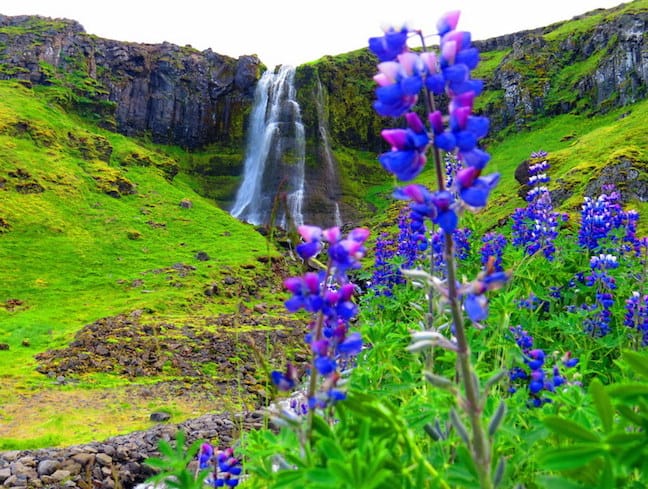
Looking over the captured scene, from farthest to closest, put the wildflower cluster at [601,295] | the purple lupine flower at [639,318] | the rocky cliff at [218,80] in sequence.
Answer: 1. the rocky cliff at [218,80]
2. the wildflower cluster at [601,295]
3. the purple lupine flower at [639,318]

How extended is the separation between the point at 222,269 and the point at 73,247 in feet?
31.1

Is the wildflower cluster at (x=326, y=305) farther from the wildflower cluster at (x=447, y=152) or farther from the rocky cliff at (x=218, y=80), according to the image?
the rocky cliff at (x=218, y=80)

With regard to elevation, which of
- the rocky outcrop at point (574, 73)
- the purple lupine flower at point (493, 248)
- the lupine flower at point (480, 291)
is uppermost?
the rocky outcrop at point (574, 73)

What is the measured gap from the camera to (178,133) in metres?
59.1

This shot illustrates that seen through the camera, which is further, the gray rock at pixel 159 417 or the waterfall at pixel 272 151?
the waterfall at pixel 272 151

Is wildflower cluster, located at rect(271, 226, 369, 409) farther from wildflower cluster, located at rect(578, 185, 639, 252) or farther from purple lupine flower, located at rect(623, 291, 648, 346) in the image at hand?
wildflower cluster, located at rect(578, 185, 639, 252)

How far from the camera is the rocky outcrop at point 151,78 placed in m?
54.4

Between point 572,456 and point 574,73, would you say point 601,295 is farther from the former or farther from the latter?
point 574,73

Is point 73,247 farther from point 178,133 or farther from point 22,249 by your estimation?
point 178,133

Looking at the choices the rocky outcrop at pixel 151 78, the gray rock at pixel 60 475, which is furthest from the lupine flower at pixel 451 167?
the rocky outcrop at pixel 151 78

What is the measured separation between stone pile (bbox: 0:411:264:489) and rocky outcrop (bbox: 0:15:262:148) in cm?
5147

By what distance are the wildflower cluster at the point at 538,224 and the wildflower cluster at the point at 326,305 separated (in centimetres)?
379

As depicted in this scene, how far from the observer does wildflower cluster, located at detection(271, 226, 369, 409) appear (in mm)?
1545

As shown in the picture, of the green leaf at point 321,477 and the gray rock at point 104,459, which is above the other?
the green leaf at point 321,477
